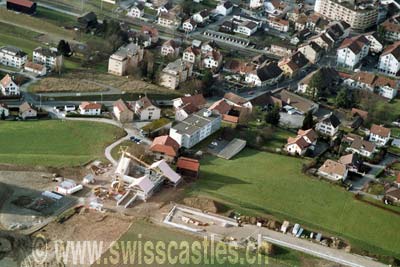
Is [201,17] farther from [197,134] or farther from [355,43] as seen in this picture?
[197,134]

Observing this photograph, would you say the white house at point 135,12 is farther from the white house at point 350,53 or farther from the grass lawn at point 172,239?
the grass lawn at point 172,239

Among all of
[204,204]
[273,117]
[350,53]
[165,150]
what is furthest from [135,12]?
[204,204]

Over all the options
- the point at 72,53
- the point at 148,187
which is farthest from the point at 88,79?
the point at 148,187

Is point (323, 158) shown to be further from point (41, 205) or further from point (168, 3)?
point (168, 3)

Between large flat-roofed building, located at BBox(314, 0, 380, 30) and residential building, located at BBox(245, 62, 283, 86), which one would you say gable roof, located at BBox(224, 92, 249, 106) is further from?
large flat-roofed building, located at BBox(314, 0, 380, 30)

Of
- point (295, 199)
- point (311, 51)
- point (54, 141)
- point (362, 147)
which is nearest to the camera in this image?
point (295, 199)

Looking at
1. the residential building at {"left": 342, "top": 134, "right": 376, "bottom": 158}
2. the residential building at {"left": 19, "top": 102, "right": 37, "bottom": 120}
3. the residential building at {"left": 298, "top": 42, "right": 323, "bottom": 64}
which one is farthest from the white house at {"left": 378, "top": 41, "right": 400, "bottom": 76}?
the residential building at {"left": 19, "top": 102, "right": 37, "bottom": 120}
